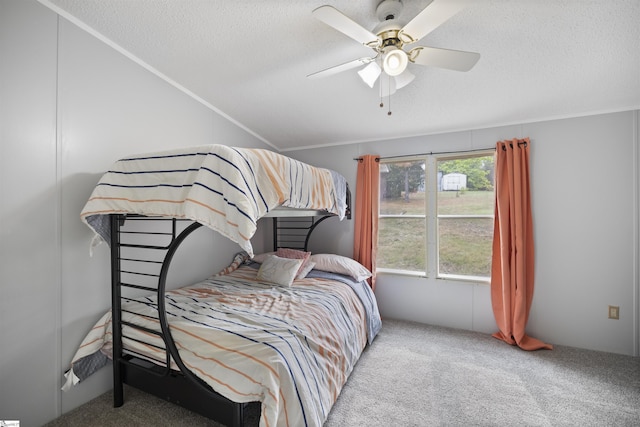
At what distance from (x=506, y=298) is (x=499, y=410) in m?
1.25

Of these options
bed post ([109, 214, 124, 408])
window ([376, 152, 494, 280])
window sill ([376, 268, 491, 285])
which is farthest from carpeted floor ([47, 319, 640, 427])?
window ([376, 152, 494, 280])

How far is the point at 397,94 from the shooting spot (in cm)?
249

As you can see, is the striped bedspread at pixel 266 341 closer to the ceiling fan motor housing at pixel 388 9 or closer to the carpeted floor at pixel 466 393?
the carpeted floor at pixel 466 393

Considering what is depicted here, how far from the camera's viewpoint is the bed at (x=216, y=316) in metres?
1.35

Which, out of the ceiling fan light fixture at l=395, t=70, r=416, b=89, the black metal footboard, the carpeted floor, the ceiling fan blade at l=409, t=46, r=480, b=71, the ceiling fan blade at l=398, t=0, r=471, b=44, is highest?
the ceiling fan blade at l=398, t=0, r=471, b=44

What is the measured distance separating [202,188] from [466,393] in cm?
229

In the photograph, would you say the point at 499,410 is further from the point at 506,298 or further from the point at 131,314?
the point at 131,314

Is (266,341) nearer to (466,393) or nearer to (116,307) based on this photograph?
(116,307)

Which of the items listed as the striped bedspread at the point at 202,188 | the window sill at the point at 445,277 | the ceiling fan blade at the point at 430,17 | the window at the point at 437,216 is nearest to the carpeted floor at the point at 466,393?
the window sill at the point at 445,277

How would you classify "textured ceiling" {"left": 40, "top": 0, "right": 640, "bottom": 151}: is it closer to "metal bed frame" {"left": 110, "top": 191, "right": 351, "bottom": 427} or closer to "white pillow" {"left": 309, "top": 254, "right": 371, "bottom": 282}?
"metal bed frame" {"left": 110, "top": 191, "right": 351, "bottom": 427}

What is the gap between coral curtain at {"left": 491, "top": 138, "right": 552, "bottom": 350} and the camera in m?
2.69

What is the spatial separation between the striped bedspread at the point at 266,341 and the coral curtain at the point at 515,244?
156 cm

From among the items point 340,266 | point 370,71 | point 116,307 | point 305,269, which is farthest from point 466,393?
point 116,307

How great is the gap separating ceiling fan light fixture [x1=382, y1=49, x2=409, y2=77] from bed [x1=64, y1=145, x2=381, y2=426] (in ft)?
2.72
